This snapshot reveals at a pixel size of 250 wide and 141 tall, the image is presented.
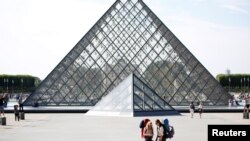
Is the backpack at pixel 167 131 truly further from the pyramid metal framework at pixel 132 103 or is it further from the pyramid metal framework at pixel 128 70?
the pyramid metal framework at pixel 128 70

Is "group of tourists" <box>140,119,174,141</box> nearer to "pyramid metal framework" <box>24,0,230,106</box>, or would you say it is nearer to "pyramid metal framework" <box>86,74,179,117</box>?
"pyramid metal framework" <box>86,74,179,117</box>

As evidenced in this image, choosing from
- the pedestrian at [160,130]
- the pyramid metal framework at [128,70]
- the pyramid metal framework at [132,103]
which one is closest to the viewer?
the pedestrian at [160,130]

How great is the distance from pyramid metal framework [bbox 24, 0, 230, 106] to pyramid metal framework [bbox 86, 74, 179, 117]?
876 cm

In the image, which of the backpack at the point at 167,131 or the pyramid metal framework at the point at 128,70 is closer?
the backpack at the point at 167,131

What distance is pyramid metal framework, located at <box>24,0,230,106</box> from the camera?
40938 mm

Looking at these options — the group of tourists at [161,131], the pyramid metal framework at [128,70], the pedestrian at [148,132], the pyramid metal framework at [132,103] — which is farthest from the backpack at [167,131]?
the pyramid metal framework at [128,70]

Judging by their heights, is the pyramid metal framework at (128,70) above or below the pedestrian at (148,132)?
above

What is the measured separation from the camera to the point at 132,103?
30.5 metres

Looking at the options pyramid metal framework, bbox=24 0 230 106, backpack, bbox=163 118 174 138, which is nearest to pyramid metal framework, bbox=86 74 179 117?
pyramid metal framework, bbox=24 0 230 106

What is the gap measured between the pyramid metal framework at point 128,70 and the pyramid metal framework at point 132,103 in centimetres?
876

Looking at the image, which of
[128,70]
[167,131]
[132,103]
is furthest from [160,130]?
[128,70]

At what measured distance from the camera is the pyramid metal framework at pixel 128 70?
4094 cm

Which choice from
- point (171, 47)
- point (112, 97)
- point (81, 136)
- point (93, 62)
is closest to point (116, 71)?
point (93, 62)

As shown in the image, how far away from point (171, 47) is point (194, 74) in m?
2.75
